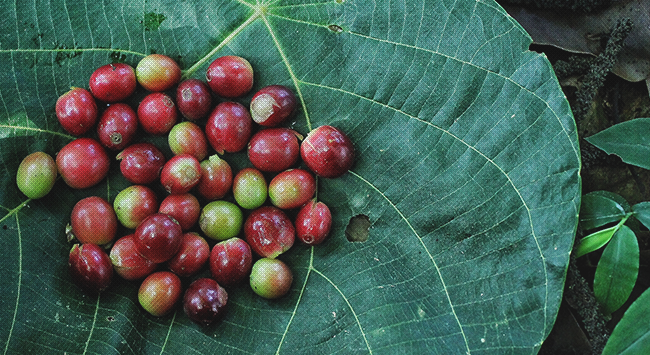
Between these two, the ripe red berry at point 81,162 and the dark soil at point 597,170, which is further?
the dark soil at point 597,170

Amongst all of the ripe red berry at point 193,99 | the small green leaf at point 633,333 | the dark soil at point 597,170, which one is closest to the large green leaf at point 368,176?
the ripe red berry at point 193,99

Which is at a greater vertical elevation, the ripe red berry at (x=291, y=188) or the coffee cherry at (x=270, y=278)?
the ripe red berry at (x=291, y=188)

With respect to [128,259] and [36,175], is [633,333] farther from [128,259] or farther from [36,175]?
[36,175]

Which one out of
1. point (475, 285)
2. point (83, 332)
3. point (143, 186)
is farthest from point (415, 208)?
point (83, 332)

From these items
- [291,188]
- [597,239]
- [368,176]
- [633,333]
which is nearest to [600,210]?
[597,239]

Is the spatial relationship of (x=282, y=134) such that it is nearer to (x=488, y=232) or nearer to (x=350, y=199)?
(x=350, y=199)

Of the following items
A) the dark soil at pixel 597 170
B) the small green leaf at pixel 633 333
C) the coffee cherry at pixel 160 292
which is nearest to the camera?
the small green leaf at pixel 633 333

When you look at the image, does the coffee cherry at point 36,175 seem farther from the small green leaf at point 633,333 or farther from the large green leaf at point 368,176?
the small green leaf at point 633,333

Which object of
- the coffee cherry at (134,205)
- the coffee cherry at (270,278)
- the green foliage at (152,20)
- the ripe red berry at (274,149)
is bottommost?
the coffee cherry at (270,278)
